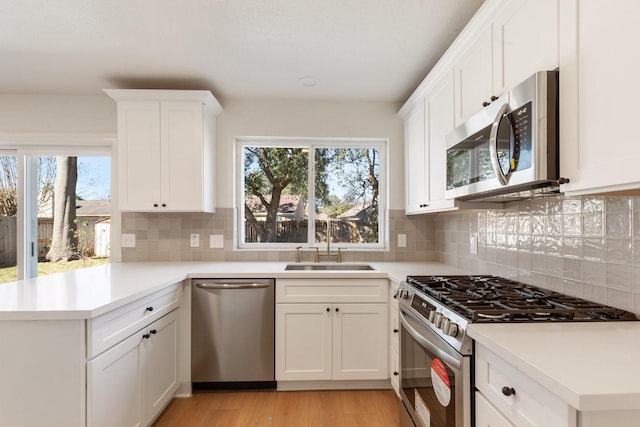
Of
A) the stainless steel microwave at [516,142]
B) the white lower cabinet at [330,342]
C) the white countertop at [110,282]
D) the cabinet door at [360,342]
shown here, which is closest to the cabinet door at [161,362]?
the white countertop at [110,282]

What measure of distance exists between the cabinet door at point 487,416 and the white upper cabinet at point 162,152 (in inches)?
87.5

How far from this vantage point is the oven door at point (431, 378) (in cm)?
118

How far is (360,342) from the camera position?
8.02 feet

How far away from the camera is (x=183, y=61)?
2332mm

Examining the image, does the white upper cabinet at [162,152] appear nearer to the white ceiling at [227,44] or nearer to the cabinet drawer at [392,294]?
the white ceiling at [227,44]

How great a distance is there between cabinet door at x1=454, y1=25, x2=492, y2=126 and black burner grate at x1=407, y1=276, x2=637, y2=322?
889 millimetres

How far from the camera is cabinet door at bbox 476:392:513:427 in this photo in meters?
1.01

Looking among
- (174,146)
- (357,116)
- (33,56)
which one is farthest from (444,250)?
(33,56)

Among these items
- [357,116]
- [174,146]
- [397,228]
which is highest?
[357,116]

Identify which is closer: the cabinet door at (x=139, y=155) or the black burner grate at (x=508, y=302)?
the black burner grate at (x=508, y=302)

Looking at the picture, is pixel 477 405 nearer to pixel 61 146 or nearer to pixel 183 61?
pixel 183 61

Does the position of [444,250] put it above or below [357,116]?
below

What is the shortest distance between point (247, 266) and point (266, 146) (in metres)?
1.16

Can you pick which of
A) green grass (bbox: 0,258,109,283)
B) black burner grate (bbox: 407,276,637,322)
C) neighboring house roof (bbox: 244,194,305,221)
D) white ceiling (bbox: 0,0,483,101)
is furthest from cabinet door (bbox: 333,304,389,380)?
green grass (bbox: 0,258,109,283)
